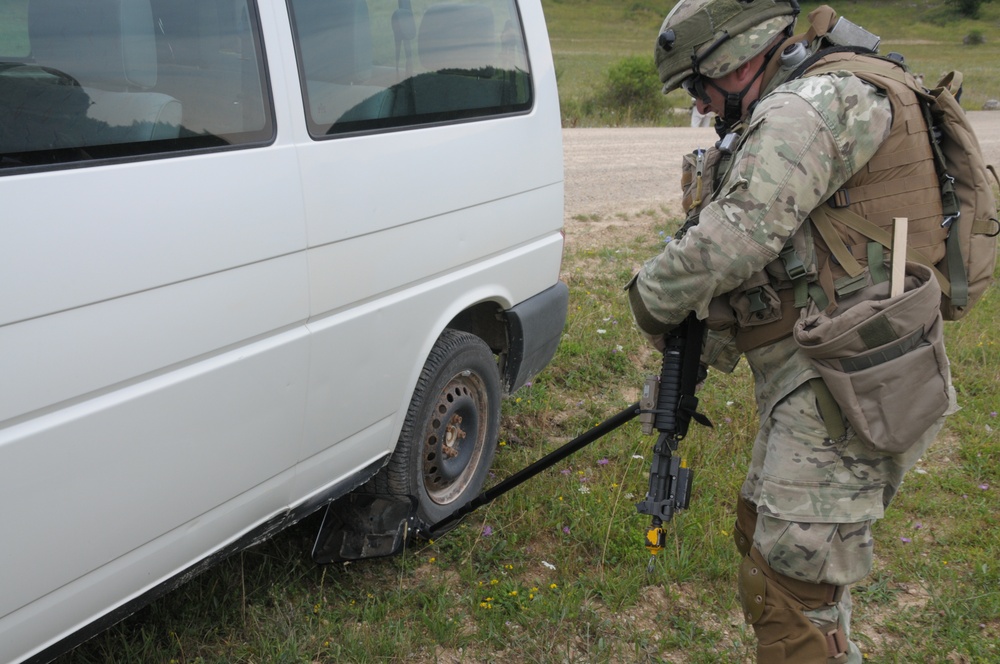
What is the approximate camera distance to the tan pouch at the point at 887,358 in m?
2.27

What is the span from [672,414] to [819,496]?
441 millimetres

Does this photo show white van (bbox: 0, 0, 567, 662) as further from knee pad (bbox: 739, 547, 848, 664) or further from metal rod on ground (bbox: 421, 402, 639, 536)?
knee pad (bbox: 739, 547, 848, 664)

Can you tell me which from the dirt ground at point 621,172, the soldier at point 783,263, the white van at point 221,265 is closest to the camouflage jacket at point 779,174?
the soldier at point 783,263

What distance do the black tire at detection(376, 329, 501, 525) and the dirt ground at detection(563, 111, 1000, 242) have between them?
13.8ft

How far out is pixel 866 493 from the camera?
96.3 inches

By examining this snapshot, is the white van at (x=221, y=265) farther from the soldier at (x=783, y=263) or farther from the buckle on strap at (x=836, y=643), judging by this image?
the buckle on strap at (x=836, y=643)

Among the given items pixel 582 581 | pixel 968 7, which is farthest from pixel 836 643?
pixel 968 7

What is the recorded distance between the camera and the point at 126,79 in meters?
2.15

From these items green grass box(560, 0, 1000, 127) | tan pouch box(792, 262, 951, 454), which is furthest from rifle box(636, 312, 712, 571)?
green grass box(560, 0, 1000, 127)

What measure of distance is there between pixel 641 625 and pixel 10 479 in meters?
2.07

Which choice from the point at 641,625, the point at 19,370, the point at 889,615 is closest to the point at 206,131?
the point at 19,370

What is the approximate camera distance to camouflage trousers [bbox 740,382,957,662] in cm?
241

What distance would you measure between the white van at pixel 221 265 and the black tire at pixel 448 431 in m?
0.01

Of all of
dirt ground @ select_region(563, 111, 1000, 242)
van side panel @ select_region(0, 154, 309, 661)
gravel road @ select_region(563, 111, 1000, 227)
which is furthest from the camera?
gravel road @ select_region(563, 111, 1000, 227)
